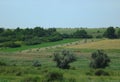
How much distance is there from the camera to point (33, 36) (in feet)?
397

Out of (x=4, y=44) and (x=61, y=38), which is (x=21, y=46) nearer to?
(x=4, y=44)

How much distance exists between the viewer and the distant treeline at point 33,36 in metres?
107

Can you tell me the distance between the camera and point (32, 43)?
343 feet

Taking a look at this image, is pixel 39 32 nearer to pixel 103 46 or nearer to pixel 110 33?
pixel 110 33

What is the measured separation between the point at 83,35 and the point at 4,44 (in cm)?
3290

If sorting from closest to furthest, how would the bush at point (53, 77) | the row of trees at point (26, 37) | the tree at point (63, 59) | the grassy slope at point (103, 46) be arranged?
the bush at point (53, 77)
the tree at point (63, 59)
the grassy slope at point (103, 46)
the row of trees at point (26, 37)

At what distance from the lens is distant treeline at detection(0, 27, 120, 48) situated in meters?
107

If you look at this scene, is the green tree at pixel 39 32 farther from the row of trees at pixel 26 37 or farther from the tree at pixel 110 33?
the tree at pixel 110 33

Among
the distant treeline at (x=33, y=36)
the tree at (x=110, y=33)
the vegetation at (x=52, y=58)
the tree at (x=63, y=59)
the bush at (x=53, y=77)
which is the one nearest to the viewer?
the bush at (x=53, y=77)

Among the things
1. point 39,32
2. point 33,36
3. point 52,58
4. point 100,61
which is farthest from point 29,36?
point 100,61

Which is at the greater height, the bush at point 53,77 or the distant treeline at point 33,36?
the distant treeline at point 33,36

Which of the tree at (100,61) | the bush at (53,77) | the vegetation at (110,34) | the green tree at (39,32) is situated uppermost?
the green tree at (39,32)

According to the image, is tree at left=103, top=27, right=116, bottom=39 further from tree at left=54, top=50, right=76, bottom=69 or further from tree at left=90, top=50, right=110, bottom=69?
tree at left=90, top=50, right=110, bottom=69

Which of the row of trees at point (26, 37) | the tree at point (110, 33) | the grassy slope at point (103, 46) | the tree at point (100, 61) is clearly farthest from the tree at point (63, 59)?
the tree at point (110, 33)
